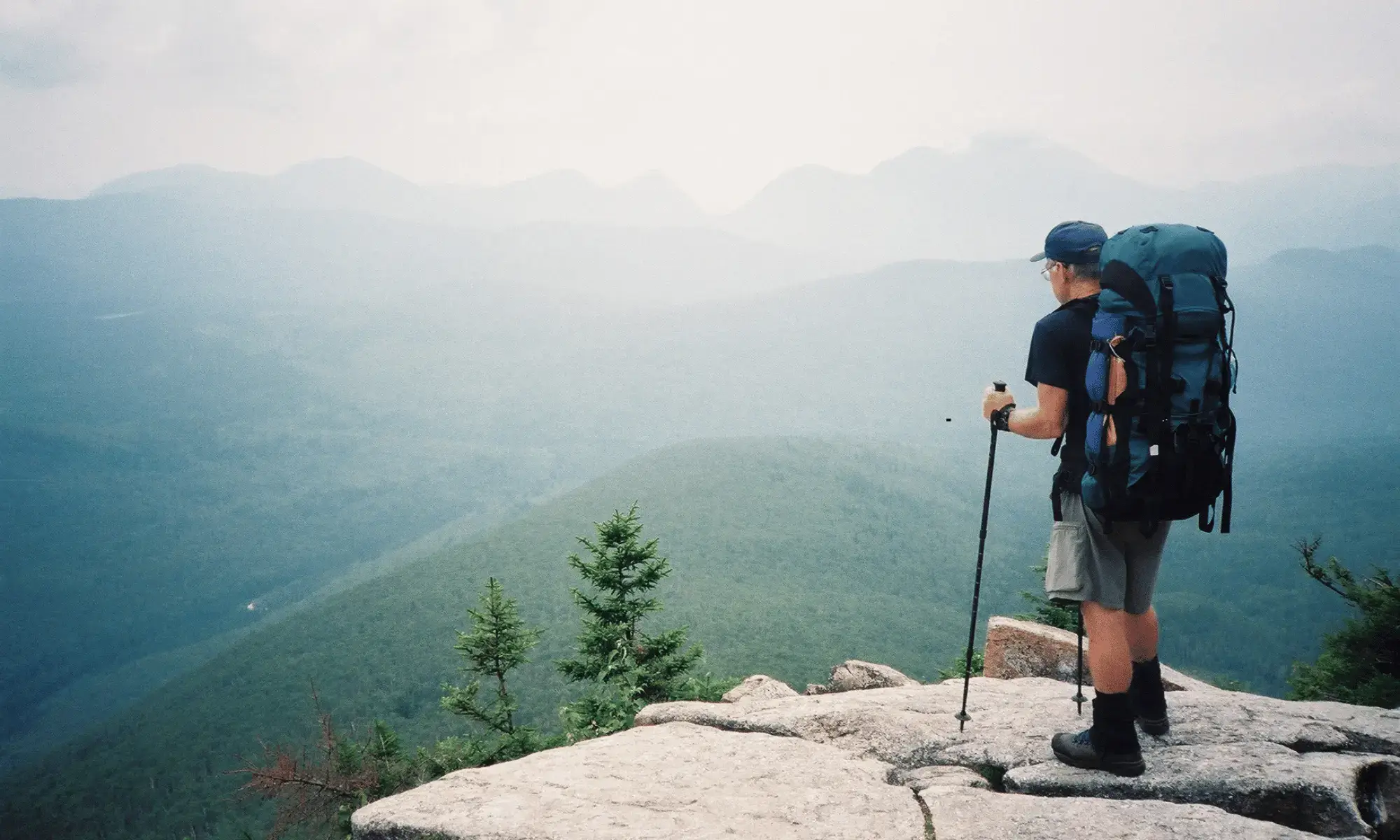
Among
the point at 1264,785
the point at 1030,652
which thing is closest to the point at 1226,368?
the point at 1264,785

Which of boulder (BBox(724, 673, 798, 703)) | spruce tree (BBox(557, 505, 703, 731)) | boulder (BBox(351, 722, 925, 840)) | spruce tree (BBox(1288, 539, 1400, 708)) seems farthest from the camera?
spruce tree (BBox(1288, 539, 1400, 708))

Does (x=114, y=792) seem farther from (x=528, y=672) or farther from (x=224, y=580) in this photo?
(x=224, y=580)

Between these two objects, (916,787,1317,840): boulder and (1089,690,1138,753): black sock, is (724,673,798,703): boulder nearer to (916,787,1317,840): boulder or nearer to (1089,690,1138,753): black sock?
(916,787,1317,840): boulder

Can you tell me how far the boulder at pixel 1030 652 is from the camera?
10898 millimetres

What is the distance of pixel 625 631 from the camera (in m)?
14.9

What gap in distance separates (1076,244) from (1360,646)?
→ 73.7 ft

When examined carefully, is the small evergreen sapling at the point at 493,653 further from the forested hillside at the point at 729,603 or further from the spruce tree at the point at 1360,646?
the forested hillside at the point at 729,603

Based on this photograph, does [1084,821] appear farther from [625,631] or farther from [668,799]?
[625,631]

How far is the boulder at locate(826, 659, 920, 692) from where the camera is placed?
11773 millimetres

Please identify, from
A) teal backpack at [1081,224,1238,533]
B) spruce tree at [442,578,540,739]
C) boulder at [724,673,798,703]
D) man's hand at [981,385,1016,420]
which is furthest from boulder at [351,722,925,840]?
spruce tree at [442,578,540,739]

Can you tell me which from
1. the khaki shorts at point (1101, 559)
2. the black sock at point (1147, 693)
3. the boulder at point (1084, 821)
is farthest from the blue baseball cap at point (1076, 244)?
the boulder at point (1084, 821)

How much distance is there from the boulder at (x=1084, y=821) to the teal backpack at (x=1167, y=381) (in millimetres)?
1885

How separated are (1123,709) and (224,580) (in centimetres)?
24091

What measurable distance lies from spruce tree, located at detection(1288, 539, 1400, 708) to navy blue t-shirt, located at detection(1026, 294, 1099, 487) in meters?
15.5
